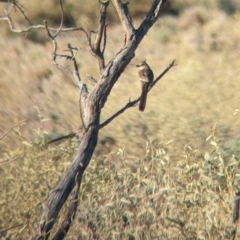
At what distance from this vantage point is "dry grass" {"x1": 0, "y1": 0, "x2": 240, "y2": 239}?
5352 millimetres

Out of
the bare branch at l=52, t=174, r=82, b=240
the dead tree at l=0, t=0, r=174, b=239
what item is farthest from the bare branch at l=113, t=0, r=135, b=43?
the bare branch at l=52, t=174, r=82, b=240

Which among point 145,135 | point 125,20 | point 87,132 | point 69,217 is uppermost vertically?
point 145,135

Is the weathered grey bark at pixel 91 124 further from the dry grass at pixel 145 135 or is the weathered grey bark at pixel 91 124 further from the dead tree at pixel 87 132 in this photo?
the dry grass at pixel 145 135

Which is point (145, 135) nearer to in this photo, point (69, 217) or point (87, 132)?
point (87, 132)

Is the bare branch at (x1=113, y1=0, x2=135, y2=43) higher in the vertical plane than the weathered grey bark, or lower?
higher

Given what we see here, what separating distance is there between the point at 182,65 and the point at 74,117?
2.65 meters

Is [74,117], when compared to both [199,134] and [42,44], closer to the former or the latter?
[199,134]

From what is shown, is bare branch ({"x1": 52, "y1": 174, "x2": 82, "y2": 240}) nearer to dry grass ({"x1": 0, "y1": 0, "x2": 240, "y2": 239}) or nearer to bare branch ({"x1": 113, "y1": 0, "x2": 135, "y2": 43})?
dry grass ({"x1": 0, "y1": 0, "x2": 240, "y2": 239})

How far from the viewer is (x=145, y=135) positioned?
10.4 m

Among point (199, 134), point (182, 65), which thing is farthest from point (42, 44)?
point (199, 134)

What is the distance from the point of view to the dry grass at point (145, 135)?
17.6 feet

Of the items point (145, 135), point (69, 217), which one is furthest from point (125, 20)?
point (145, 135)

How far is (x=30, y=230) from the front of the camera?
5512mm

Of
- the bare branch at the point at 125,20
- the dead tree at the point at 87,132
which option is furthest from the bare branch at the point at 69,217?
the bare branch at the point at 125,20
